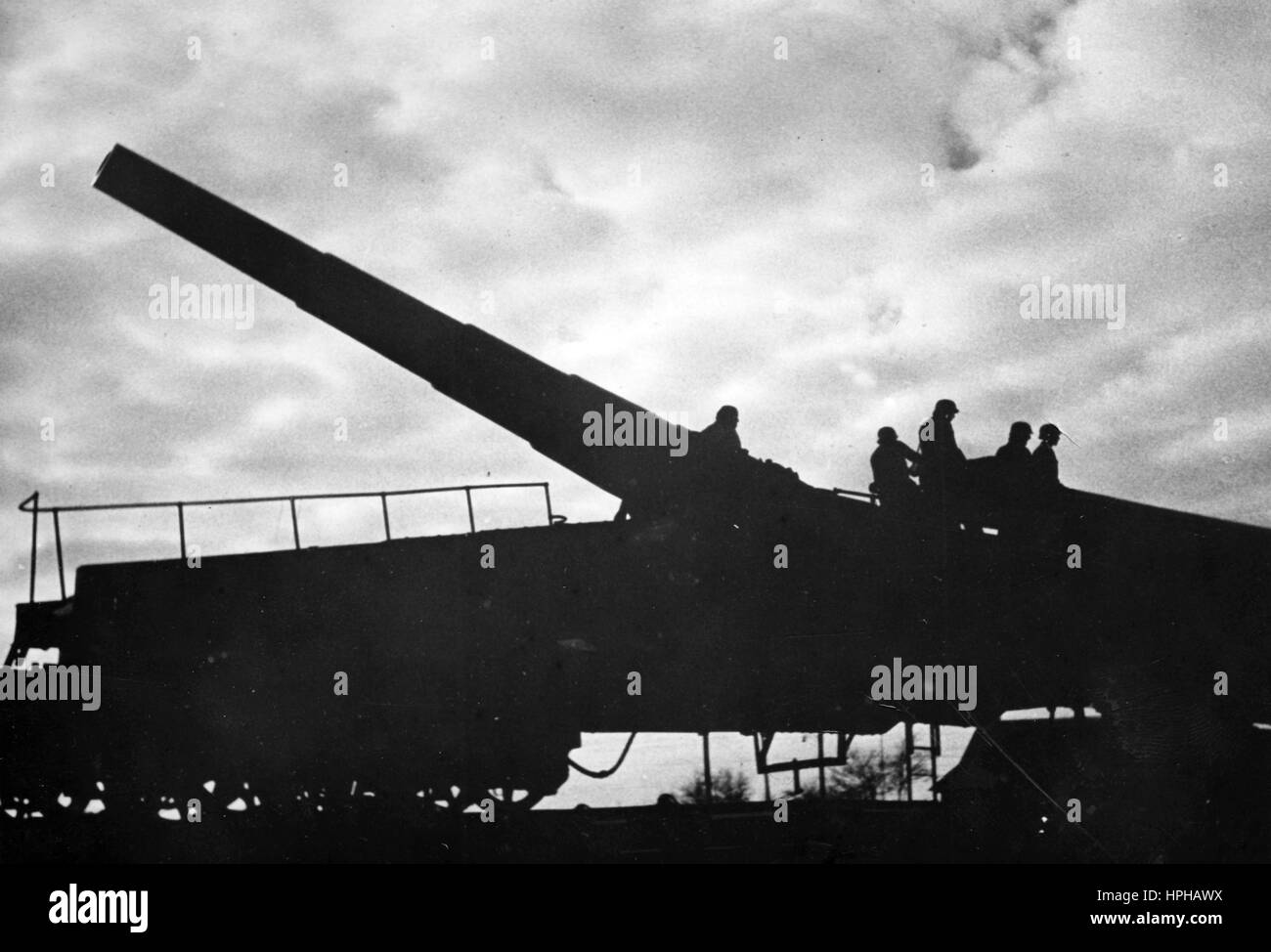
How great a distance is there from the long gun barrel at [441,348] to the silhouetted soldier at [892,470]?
1510 mm

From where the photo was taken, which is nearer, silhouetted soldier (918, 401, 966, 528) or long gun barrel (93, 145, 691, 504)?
silhouetted soldier (918, 401, 966, 528)

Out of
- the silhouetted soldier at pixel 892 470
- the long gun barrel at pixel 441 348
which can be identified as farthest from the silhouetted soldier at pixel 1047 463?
the long gun barrel at pixel 441 348

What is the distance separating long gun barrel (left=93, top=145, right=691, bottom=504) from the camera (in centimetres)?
869

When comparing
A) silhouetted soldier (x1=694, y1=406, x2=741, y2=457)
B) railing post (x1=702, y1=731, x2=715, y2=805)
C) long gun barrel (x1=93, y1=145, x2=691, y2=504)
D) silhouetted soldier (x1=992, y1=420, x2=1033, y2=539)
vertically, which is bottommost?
railing post (x1=702, y1=731, x2=715, y2=805)

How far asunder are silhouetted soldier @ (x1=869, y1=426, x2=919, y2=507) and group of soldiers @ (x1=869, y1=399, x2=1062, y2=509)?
0.06 ft

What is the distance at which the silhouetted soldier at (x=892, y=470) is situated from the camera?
833 cm

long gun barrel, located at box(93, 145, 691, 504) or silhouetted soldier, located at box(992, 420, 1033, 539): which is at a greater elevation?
long gun barrel, located at box(93, 145, 691, 504)

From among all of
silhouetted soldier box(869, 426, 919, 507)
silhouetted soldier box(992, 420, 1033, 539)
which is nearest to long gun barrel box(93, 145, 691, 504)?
silhouetted soldier box(869, 426, 919, 507)

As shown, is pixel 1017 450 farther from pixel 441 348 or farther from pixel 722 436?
pixel 441 348

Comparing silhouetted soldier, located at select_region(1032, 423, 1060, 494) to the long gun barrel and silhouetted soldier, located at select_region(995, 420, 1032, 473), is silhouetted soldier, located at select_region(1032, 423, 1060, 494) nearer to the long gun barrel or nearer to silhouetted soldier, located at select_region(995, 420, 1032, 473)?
silhouetted soldier, located at select_region(995, 420, 1032, 473)
